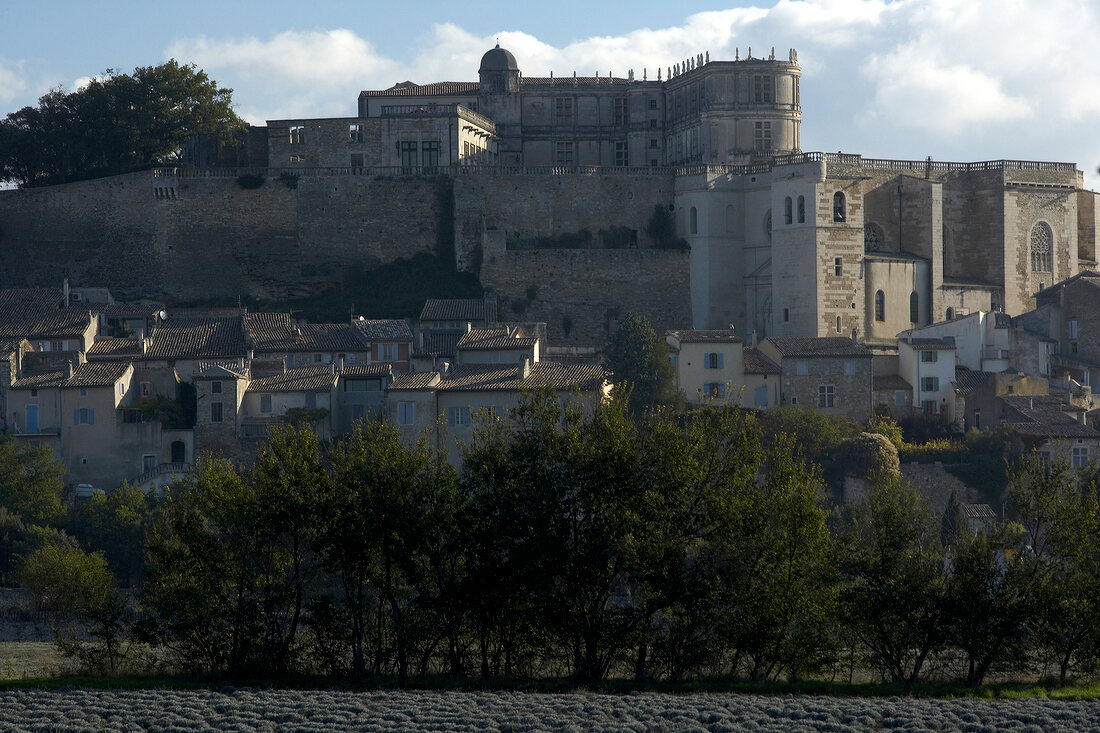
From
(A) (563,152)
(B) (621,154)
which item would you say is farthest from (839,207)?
(A) (563,152)

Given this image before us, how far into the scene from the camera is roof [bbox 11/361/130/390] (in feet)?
161

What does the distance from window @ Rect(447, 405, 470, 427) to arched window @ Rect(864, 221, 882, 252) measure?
20.1 meters

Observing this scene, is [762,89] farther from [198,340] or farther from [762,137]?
[198,340]

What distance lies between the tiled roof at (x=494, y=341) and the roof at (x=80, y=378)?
9.57 meters

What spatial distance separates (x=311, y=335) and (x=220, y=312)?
6.38 meters

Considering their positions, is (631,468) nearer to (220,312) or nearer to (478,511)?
(478,511)

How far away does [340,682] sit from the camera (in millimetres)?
29938

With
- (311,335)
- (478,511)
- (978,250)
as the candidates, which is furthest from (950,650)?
(978,250)

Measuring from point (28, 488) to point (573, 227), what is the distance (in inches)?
899

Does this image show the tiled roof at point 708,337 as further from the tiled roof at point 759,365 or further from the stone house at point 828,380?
the stone house at point 828,380

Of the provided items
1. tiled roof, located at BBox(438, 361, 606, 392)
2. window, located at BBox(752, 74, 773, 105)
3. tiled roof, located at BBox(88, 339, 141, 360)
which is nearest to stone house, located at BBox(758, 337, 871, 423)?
tiled roof, located at BBox(438, 361, 606, 392)

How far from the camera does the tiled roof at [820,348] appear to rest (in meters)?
53.1

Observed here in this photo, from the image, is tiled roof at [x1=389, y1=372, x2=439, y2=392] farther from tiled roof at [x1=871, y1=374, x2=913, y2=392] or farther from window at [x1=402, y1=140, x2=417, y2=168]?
window at [x1=402, y1=140, x2=417, y2=168]

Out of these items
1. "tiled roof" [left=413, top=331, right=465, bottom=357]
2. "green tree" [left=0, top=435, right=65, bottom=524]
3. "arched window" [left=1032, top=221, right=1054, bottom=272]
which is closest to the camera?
"green tree" [left=0, top=435, right=65, bottom=524]
